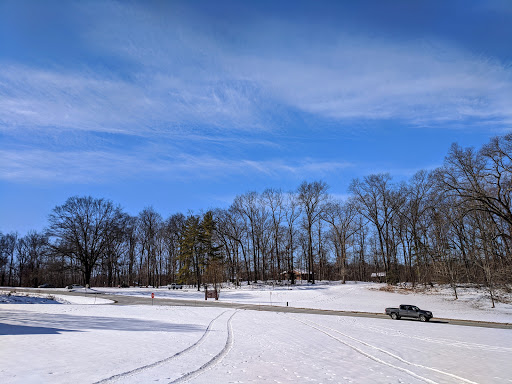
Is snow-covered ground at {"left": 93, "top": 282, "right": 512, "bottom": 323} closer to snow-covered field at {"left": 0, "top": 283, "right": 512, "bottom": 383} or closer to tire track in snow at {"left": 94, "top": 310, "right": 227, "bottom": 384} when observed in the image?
snow-covered field at {"left": 0, "top": 283, "right": 512, "bottom": 383}

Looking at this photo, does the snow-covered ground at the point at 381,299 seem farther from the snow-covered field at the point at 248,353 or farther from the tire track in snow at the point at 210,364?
the tire track in snow at the point at 210,364

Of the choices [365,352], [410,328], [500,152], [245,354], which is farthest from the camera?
[500,152]

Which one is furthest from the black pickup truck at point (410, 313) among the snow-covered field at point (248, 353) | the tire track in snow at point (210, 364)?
the tire track in snow at point (210, 364)

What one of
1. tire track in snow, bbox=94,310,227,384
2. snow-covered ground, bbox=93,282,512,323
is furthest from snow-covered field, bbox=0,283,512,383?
snow-covered ground, bbox=93,282,512,323

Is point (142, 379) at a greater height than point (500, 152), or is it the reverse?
point (500, 152)

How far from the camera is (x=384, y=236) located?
200 ft

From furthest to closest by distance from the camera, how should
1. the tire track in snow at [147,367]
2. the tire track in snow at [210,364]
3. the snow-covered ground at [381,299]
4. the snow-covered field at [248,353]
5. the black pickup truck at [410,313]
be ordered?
the snow-covered ground at [381,299] < the black pickup truck at [410,313] < the snow-covered field at [248,353] < the tire track in snow at [210,364] < the tire track in snow at [147,367]

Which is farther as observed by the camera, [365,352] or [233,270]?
[233,270]

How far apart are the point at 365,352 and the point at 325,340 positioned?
307 cm

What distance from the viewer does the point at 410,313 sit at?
29.8 m

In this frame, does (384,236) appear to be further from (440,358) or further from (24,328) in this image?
(24,328)

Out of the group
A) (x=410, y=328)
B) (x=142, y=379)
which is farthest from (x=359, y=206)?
(x=142, y=379)

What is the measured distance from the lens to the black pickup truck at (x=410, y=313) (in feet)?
95.4

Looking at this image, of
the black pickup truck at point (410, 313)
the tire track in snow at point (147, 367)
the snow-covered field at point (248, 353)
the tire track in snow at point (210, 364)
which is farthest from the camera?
the black pickup truck at point (410, 313)
